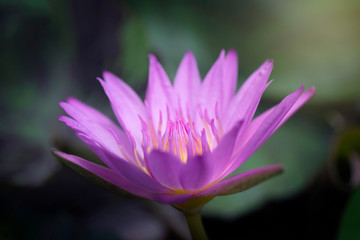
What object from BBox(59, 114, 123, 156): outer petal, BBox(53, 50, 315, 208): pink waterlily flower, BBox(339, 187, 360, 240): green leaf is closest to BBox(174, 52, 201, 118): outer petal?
BBox(53, 50, 315, 208): pink waterlily flower

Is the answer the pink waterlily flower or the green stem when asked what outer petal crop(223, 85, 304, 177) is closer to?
the pink waterlily flower

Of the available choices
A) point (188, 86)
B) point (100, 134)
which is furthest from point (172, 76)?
point (100, 134)

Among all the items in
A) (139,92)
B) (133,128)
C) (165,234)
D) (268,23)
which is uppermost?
(268,23)

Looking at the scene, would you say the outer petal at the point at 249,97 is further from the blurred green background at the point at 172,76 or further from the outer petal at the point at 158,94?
the blurred green background at the point at 172,76

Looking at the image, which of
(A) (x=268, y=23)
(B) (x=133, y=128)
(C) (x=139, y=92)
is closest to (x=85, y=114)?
(B) (x=133, y=128)

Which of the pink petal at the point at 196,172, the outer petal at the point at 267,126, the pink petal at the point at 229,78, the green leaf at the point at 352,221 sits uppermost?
the pink petal at the point at 229,78

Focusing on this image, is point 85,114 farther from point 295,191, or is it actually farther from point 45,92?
point 295,191

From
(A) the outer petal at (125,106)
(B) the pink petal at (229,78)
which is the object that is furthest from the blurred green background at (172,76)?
(B) the pink petal at (229,78)
